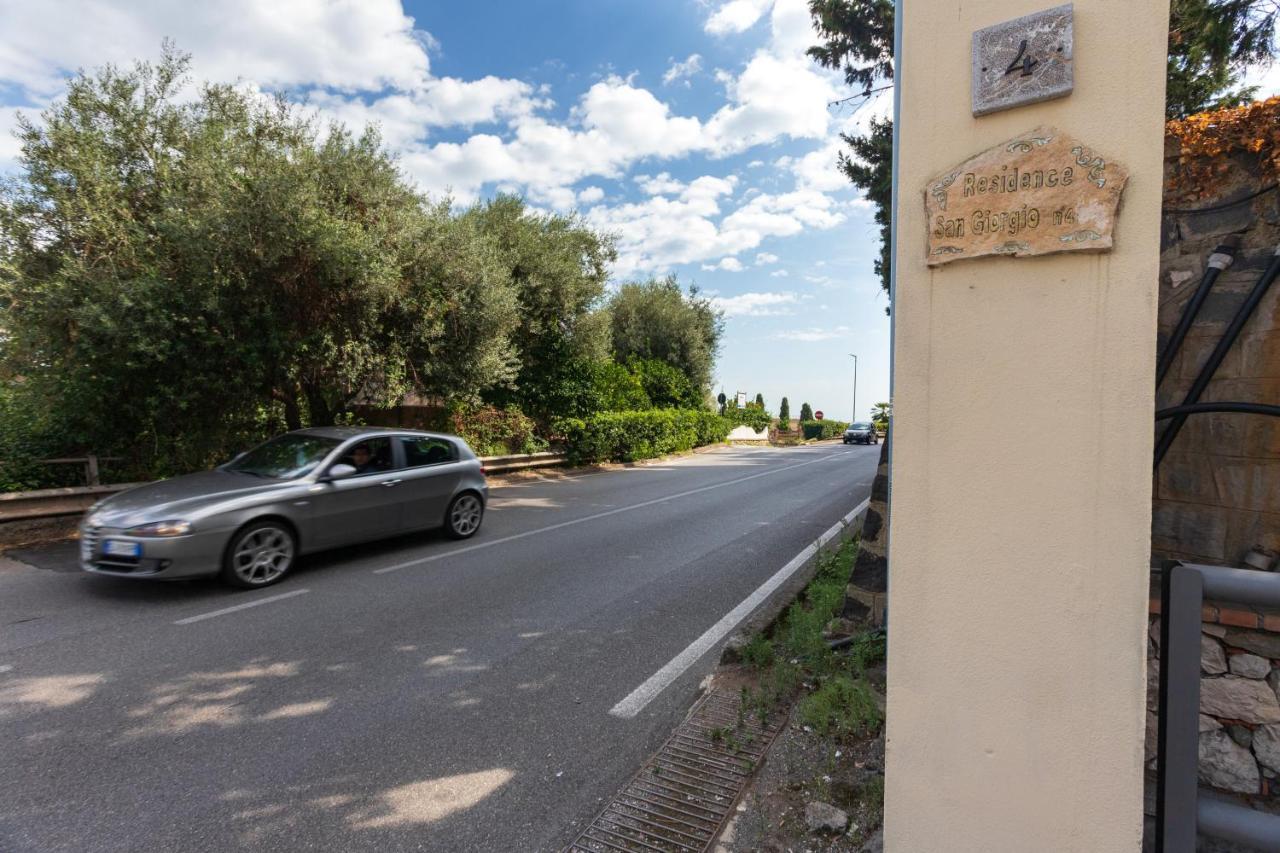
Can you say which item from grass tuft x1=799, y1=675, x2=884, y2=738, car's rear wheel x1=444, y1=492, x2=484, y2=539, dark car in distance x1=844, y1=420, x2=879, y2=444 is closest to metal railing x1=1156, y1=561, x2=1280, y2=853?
grass tuft x1=799, y1=675, x2=884, y2=738

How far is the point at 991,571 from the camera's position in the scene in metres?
1.76

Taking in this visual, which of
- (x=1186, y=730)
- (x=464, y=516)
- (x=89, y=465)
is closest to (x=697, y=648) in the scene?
(x=1186, y=730)

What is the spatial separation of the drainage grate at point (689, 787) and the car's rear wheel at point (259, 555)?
469 cm

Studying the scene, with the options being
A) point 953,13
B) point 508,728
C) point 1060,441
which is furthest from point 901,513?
point 508,728

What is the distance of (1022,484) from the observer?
172 cm

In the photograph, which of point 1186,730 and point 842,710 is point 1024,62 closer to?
point 1186,730

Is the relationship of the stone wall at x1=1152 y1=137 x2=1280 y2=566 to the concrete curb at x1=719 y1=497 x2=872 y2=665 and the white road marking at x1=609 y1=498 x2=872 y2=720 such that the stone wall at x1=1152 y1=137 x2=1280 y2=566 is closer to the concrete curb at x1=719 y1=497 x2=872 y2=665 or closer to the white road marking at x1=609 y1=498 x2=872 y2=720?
the concrete curb at x1=719 y1=497 x2=872 y2=665

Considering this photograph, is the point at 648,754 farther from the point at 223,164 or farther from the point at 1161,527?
the point at 223,164

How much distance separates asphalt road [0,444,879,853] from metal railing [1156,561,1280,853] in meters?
2.10

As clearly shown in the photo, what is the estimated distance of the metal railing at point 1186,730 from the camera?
1.57m

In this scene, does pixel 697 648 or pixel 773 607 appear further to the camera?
pixel 773 607

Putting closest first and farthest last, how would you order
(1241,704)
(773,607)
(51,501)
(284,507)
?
(1241,704), (773,607), (284,507), (51,501)

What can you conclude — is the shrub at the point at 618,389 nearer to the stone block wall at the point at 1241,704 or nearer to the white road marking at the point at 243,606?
the white road marking at the point at 243,606

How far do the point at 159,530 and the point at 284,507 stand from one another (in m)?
1.04
